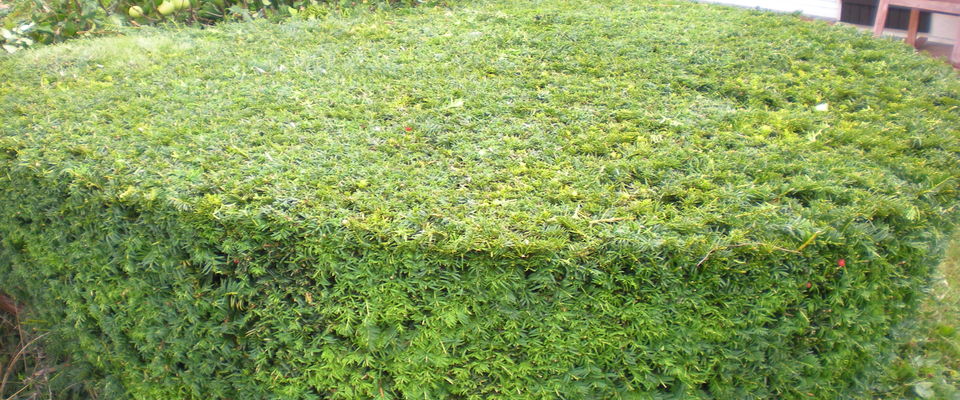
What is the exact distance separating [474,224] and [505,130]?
0.89 m

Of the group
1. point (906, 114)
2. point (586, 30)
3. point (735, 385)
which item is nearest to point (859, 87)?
point (906, 114)

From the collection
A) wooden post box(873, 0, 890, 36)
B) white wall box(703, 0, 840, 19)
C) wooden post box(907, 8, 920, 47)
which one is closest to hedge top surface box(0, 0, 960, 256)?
wooden post box(873, 0, 890, 36)

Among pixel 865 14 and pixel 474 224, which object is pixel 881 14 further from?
pixel 474 224

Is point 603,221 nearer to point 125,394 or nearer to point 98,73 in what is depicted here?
point 125,394

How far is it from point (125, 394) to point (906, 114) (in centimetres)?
396

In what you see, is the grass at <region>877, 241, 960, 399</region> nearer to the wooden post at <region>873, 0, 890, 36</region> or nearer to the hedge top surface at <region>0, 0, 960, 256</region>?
the hedge top surface at <region>0, 0, 960, 256</region>

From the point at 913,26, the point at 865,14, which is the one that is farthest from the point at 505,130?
the point at 865,14

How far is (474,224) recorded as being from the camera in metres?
2.19

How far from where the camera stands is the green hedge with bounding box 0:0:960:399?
212 cm

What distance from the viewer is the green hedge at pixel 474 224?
2123 mm

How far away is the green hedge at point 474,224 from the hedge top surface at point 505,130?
2 centimetres

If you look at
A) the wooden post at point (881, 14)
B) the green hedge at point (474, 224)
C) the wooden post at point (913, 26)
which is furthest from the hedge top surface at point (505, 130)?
the wooden post at point (913, 26)

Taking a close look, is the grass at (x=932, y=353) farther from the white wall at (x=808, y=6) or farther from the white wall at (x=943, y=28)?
the white wall at (x=808, y=6)

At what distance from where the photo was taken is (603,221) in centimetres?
224
